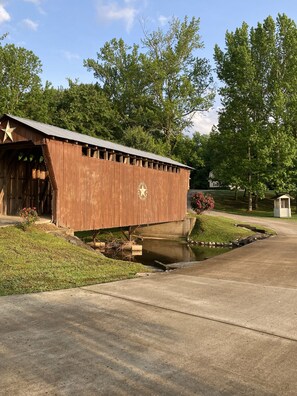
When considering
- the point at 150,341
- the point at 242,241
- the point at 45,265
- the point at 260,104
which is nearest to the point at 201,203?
the point at 242,241

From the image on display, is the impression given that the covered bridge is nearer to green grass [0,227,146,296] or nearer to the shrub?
the shrub

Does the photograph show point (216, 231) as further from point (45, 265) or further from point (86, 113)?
point (86, 113)

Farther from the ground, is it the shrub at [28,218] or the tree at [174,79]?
the tree at [174,79]

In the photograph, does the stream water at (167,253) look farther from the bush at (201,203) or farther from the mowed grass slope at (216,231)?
the bush at (201,203)

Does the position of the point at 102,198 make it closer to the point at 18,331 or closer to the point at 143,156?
the point at 143,156

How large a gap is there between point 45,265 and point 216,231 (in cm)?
1712

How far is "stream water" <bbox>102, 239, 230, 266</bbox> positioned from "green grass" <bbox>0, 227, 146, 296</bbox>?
6.08 metres

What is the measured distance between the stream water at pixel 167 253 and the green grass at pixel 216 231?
1567 mm

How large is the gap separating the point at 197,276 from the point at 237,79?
35.3 m

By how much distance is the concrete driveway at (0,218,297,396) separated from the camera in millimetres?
3609

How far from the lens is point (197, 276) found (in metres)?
10.1

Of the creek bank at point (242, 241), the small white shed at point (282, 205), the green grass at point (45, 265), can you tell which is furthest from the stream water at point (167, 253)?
the small white shed at point (282, 205)

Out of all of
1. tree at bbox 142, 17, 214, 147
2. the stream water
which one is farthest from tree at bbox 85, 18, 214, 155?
the stream water

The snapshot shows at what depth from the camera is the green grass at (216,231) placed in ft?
77.5
